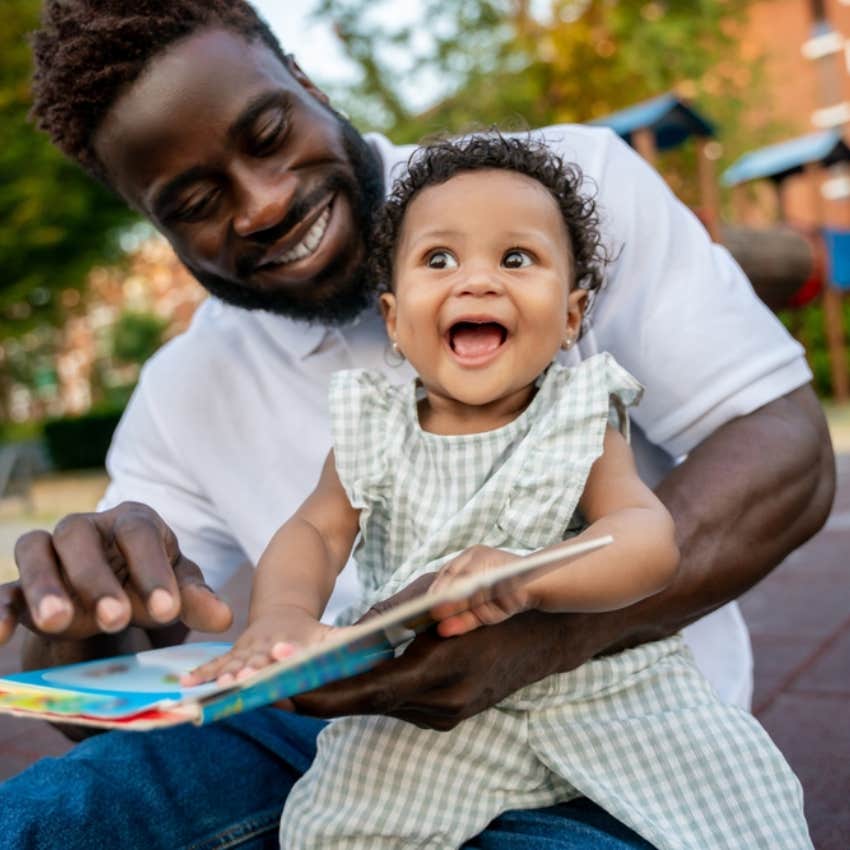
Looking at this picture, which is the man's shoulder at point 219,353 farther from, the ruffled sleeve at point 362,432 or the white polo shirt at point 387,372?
the ruffled sleeve at point 362,432

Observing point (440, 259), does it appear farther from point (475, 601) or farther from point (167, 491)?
point (167, 491)

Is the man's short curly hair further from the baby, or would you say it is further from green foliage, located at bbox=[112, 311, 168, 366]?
green foliage, located at bbox=[112, 311, 168, 366]

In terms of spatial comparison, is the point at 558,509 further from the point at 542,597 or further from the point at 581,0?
the point at 581,0

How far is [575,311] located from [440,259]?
21 centimetres

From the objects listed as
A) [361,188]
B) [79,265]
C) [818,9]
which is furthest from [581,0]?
[361,188]

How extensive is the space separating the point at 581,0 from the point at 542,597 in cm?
1670

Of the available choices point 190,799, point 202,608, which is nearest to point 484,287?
point 202,608

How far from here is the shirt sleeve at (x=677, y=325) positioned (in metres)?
1.63

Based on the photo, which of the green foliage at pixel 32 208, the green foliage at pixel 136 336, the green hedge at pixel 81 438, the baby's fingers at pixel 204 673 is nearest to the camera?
the baby's fingers at pixel 204 673

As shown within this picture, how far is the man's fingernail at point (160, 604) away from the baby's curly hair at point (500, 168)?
0.65 meters

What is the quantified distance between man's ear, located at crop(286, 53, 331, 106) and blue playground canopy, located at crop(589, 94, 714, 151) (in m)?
7.53

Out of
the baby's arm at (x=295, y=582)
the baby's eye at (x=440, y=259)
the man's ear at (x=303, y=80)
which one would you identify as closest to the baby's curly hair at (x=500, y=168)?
the baby's eye at (x=440, y=259)

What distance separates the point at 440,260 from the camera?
1.41m

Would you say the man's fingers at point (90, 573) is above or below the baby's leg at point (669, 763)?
above
